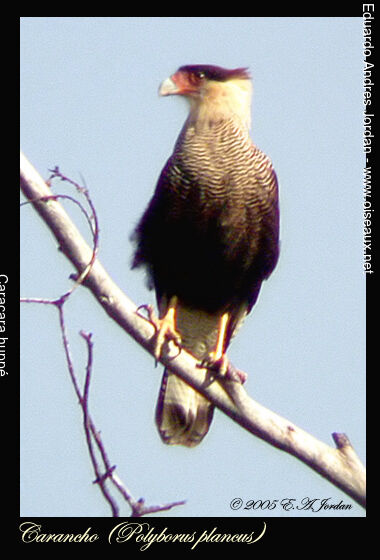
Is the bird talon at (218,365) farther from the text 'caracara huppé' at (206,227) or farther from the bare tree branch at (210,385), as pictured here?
the text 'caracara huppé' at (206,227)

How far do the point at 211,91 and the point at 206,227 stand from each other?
0.88m

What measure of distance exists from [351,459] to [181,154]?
6.75 ft

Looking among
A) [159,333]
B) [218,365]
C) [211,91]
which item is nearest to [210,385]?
[218,365]

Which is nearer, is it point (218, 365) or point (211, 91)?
point (218, 365)

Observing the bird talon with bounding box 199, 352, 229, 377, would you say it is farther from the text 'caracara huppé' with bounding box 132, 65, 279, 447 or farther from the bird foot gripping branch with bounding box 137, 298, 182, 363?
the text 'caracara huppé' with bounding box 132, 65, 279, 447

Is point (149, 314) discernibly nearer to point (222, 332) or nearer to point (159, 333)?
point (159, 333)

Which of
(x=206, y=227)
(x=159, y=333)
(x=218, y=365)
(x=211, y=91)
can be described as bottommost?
(x=218, y=365)

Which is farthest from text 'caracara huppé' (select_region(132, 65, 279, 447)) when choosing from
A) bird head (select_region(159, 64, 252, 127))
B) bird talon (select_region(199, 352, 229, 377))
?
bird talon (select_region(199, 352, 229, 377))

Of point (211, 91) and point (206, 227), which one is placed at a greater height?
point (211, 91)

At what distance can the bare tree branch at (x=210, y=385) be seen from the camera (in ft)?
11.4

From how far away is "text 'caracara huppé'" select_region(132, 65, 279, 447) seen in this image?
505 cm

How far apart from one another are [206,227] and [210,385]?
113cm

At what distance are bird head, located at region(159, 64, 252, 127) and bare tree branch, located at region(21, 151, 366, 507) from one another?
175 centimetres

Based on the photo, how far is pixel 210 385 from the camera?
4.15 metres
